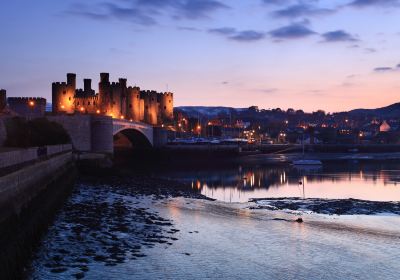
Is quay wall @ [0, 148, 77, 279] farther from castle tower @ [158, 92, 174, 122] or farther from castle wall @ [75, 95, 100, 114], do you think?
castle tower @ [158, 92, 174, 122]

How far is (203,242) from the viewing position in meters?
16.5

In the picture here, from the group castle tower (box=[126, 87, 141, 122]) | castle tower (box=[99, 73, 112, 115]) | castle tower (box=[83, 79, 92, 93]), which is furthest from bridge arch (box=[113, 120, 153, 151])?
castle tower (box=[83, 79, 92, 93])

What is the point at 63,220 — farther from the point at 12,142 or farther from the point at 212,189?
the point at 212,189

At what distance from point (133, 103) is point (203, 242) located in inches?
2895

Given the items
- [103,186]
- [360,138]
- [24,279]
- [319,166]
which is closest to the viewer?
[24,279]

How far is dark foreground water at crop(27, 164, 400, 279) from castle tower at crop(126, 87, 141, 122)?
61.6 m

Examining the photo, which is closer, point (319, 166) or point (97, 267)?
point (97, 267)

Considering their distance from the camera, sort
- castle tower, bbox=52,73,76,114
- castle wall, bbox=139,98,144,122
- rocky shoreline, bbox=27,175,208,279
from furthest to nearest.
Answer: castle wall, bbox=139,98,144,122
castle tower, bbox=52,73,76,114
rocky shoreline, bbox=27,175,208,279

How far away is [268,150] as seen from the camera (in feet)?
329

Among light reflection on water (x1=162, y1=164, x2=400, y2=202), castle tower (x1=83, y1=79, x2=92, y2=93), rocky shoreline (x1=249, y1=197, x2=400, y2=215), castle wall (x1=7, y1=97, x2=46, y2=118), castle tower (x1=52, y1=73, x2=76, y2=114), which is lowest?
light reflection on water (x1=162, y1=164, x2=400, y2=202)

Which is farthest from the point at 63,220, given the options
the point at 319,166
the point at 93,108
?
the point at 93,108

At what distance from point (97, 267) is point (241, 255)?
424 cm

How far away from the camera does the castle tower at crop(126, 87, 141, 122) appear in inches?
3452

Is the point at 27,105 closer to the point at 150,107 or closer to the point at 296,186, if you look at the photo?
the point at 150,107
